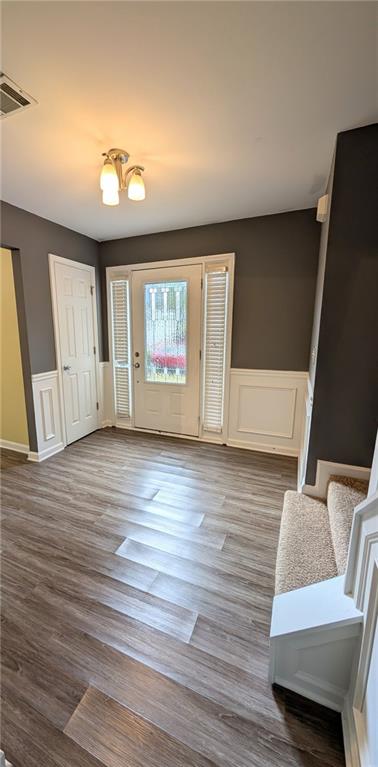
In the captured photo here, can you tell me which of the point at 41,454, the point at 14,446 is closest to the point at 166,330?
the point at 41,454

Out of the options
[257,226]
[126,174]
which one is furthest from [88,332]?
[257,226]

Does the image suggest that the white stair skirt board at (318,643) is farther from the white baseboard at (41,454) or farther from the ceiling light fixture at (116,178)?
the white baseboard at (41,454)

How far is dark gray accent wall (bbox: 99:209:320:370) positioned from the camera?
270 cm

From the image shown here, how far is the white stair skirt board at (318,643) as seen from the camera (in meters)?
0.98

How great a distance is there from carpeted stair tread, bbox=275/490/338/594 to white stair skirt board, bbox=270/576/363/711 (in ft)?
0.52

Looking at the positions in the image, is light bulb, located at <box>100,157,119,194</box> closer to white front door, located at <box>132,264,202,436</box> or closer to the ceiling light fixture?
→ the ceiling light fixture

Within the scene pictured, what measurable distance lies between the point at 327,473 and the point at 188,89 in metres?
2.26

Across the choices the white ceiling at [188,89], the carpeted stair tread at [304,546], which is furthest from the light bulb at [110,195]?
the carpeted stair tread at [304,546]

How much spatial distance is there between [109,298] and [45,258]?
0.90 m

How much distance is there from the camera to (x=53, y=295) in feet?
9.62

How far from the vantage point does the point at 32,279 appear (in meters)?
2.72

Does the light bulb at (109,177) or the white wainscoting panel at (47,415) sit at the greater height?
the light bulb at (109,177)

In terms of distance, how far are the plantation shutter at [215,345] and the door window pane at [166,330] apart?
0.27 m

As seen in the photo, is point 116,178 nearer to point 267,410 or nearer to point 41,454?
point 267,410
